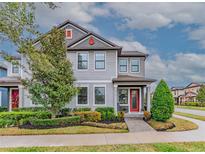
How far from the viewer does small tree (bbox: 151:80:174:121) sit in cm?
1586

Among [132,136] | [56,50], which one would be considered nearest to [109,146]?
[132,136]

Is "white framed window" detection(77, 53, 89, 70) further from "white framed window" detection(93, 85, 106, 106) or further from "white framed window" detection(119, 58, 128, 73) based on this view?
"white framed window" detection(119, 58, 128, 73)

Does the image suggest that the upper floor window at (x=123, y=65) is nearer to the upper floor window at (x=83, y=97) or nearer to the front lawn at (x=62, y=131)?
the upper floor window at (x=83, y=97)

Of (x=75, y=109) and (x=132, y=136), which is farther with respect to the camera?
(x=75, y=109)

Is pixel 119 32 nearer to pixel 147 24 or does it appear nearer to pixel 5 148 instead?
pixel 147 24

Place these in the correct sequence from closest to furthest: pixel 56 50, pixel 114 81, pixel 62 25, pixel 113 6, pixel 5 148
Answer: pixel 5 148 → pixel 113 6 → pixel 56 50 → pixel 114 81 → pixel 62 25

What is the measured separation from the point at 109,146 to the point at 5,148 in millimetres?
4073

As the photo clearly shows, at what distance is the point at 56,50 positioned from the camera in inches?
656

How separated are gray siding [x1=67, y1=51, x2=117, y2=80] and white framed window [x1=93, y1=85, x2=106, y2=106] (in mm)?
743

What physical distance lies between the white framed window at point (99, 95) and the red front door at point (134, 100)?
3046mm

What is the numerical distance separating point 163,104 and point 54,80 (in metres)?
7.35

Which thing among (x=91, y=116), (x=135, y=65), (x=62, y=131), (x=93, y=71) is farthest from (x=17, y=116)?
(x=135, y=65)

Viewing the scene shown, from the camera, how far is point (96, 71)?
2019 cm

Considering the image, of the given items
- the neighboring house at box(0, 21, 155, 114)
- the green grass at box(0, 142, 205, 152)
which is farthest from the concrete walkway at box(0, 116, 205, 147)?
Result: the neighboring house at box(0, 21, 155, 114)
